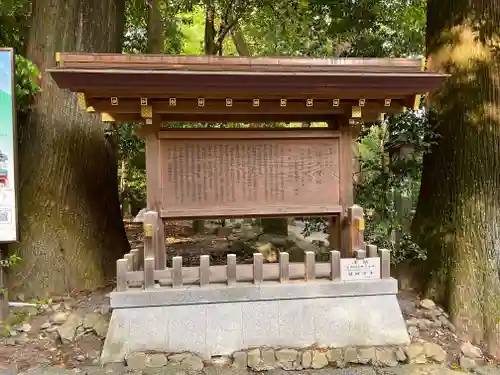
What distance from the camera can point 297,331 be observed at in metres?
4.86

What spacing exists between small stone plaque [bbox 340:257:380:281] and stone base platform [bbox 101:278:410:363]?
8 cm

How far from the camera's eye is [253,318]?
4.84m

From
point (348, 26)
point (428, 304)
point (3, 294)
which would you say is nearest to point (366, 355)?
point (428, 304)

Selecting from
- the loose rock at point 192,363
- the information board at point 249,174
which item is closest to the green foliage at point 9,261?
the information board at point 249,174

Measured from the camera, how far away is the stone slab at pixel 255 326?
15.3 ft

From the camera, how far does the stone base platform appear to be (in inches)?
183

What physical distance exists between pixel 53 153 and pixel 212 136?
2645 millimetres

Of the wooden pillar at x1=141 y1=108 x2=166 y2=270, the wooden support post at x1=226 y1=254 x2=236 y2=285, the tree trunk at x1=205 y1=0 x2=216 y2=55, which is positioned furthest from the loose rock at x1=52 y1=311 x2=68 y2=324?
the tree trunk at x1=205 y1=0 x2=216 y2=55

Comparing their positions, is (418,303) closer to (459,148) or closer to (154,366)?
(459,148)

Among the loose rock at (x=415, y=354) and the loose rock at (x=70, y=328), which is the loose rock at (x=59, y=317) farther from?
the loose rock at (x=415, y=354)

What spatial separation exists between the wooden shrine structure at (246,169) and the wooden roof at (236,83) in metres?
0.01

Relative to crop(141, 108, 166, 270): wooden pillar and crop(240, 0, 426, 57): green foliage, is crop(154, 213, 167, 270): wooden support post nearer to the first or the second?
crop(141, 108, 166, 270): wooden pillar

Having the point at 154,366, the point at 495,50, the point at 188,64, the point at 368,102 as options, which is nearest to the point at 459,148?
the point at 495,50

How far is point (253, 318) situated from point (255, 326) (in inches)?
3.6
